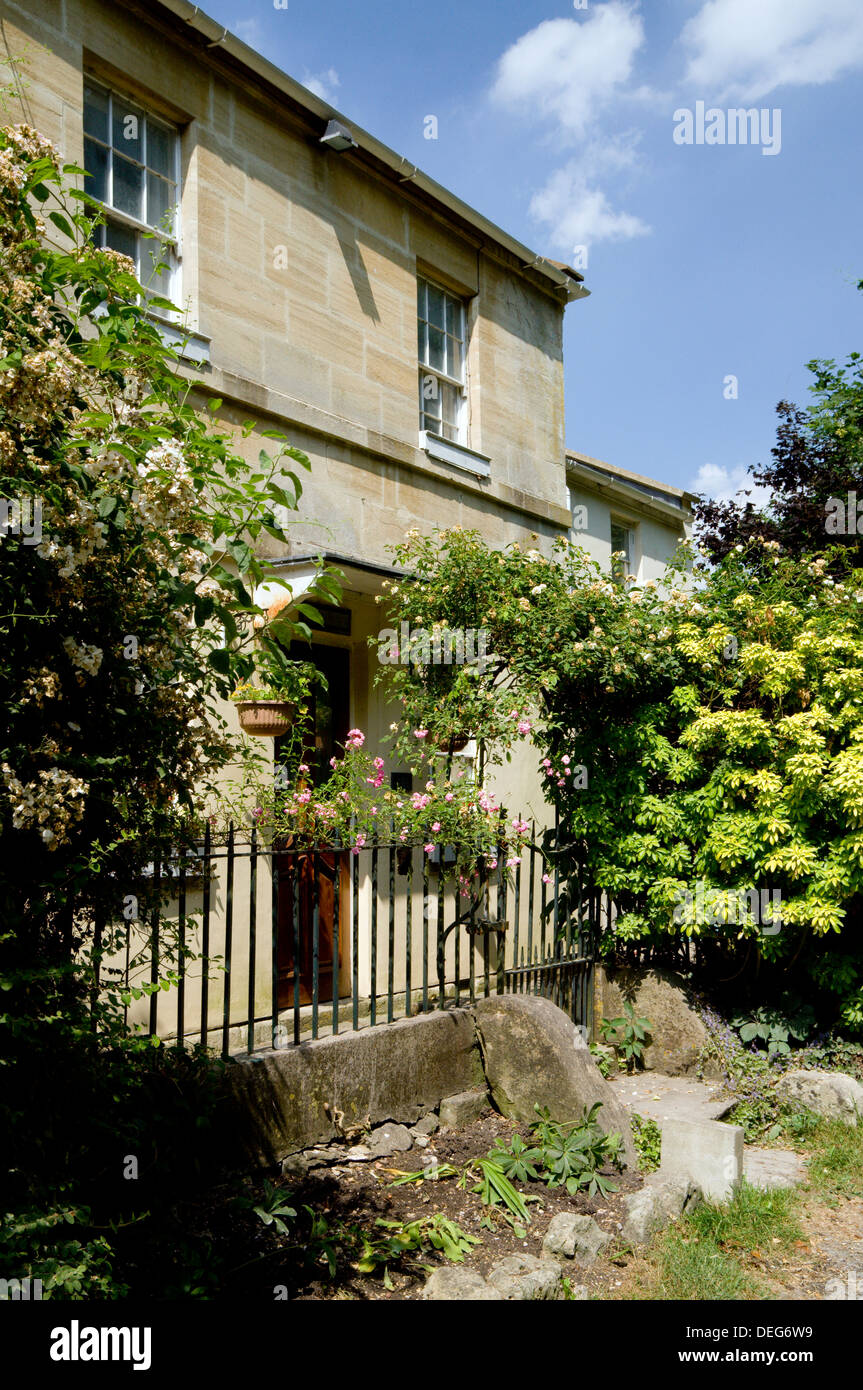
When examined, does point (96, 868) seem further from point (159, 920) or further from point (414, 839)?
point (414, 839)

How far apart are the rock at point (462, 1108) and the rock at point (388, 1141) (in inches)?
10.9

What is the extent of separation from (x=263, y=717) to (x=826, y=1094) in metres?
4.28

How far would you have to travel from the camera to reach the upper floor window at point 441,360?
32.1 feet

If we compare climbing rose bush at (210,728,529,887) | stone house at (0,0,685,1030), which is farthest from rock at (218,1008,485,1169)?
climbing rose bush at (210,728,529,887)

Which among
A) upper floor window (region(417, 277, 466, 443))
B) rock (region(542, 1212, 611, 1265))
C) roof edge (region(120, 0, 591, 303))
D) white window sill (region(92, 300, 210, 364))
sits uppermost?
roof edge (region(120, 0, 591, 303))

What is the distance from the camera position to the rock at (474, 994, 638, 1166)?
580 centimetres

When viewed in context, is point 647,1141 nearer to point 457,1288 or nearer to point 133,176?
point 457,1288

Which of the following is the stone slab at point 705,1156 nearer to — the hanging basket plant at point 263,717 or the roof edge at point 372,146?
the hanging basket plant at point 263,717

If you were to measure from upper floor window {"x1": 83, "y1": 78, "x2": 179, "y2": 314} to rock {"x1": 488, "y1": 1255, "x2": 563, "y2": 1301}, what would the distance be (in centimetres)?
595

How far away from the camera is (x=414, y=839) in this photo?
6.66m

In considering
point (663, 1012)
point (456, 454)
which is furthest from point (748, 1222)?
point (456, 454)

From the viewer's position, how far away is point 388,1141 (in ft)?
18.0

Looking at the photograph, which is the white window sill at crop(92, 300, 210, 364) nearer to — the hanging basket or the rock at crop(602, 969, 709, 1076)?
the hanging basket
